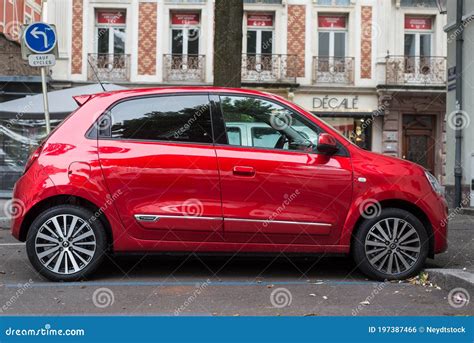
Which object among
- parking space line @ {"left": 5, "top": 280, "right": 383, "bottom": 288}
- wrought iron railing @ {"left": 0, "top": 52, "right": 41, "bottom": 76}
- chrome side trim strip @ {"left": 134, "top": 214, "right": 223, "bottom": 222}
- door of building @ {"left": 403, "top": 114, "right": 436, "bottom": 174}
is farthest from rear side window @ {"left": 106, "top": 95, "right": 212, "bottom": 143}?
door of building @ {"left": 403, "top": 114, "right": 436, "bottom": 174}

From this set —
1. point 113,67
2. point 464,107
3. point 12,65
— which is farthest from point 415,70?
point 12,65

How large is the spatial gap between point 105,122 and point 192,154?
0.90 meters

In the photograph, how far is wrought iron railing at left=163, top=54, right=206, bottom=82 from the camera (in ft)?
78.6

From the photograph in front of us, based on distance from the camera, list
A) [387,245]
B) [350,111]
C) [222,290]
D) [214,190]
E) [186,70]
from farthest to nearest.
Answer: [186,70] < [350,111] < [387,245] < [214,190] < [222,290]

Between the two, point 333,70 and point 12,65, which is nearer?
point 12,65

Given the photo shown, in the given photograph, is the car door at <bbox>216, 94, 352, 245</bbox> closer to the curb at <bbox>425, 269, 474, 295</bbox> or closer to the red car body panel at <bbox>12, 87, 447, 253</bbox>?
the red car body panel at <bbox>12, 87, 447, 253</bbox>

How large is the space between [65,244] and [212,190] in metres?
1.41

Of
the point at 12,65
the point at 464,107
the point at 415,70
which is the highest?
the point at 415,70

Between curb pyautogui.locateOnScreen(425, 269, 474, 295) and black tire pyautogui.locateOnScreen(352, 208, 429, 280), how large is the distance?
0.52 ft

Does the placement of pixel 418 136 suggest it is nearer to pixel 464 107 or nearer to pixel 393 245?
pixel 464 107

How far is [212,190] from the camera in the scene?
17.8 feet

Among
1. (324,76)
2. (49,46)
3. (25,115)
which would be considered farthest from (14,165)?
(324,76)

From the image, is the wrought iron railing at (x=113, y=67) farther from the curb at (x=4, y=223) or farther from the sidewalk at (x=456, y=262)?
the sidewalk at (x=456, y=262)

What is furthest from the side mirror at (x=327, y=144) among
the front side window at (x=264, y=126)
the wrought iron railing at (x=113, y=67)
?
the wrought iron railing at (x=113, y=67)
